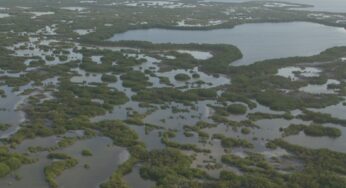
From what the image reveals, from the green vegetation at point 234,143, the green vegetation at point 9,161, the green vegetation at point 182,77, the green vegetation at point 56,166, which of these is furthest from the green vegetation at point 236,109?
the green vegetation at point 9,161

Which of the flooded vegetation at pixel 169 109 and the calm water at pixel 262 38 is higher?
the flooded vegetation at pixel 169 109

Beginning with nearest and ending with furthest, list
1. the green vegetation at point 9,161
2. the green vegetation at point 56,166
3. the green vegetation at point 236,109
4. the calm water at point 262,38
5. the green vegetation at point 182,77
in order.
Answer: the green vegetation at point 56,166 < the green vegetation at point 9,161 < the green vegetation at point 236,109 < the green vegetation at point 182,77 < the calm water at point 262,38

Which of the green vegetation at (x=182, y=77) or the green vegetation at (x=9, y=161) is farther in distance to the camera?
the green vegetation at (x=182, y=77)

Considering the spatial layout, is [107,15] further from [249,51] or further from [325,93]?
[325,93]

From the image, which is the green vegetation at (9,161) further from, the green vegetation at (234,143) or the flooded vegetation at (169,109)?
the green vegetation at (234,143)

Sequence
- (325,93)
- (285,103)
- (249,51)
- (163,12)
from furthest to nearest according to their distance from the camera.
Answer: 1. (163,12)
2. (249,51)
3. (325,93)
4. (285,103)

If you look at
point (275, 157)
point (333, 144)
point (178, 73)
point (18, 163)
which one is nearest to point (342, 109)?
point (333, 144)

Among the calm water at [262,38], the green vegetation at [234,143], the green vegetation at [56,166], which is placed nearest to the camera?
the green vegetation at [56,166]

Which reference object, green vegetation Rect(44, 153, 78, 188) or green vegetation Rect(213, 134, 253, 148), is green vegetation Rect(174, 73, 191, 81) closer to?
green vegetation Rect(213, 134, 253, 148)
